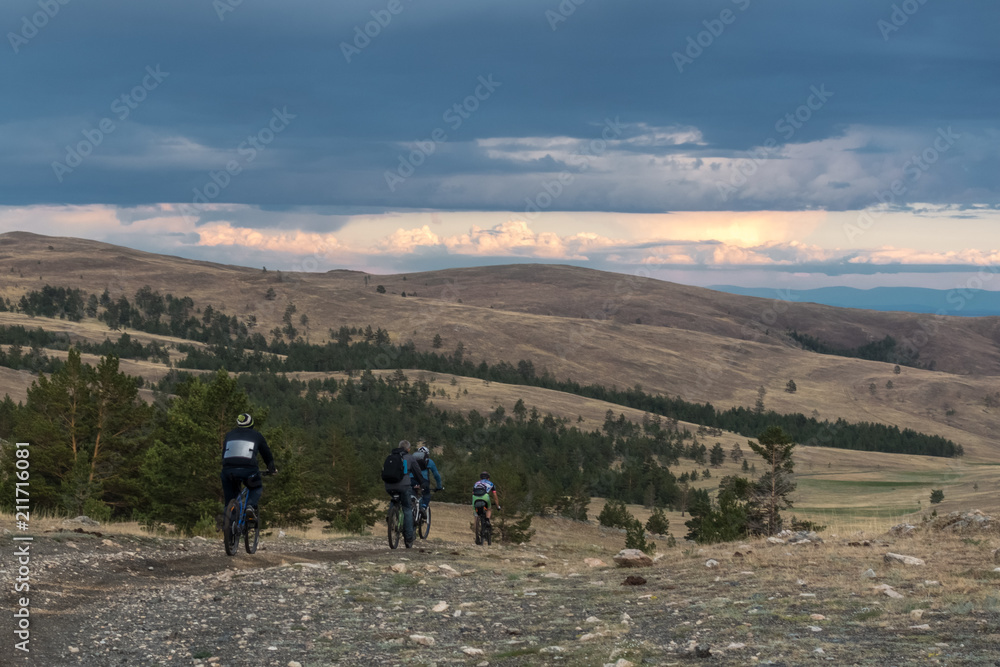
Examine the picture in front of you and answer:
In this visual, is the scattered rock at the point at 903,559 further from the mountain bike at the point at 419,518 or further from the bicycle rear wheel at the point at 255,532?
the bicycle rear wheel at the point at 255,532

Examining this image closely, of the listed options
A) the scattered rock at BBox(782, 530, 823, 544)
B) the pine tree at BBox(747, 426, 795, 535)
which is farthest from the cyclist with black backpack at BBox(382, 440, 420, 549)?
the pine tree at BBox(747, 426, 795, 535)

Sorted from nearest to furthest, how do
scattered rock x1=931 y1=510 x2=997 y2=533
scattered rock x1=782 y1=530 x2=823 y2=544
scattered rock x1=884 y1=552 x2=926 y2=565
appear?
scattered rock x1=884 y1=552 x2=926 y2=565 → scattered rock x1=931 y1=510 x2=997 y2=533 → scattered rock x1=782 y1=530 x2=823 y2=544

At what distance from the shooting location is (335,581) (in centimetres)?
1513

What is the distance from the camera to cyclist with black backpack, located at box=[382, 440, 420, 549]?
64.3 feet

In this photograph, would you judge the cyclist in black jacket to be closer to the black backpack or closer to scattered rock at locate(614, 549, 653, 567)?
the black backpack

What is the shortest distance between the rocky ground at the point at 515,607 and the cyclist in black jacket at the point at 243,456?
1.66 m

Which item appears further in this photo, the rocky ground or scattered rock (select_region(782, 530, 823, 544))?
scattered rock (select_region(782, 530, 823, 544))

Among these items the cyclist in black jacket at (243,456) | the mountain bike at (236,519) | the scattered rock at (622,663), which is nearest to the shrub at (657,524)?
the mountain bike at (236,519)

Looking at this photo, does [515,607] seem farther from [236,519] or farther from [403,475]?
[403,475]

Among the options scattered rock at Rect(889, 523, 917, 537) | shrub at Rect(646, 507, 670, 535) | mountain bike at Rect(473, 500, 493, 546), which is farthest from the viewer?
shrub at Rect(646, 507, 670, 535)

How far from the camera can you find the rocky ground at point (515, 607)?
9.98 metres

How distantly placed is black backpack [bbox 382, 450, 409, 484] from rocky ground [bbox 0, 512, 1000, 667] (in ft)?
6.22

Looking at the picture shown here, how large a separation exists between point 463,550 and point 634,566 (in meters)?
4.93

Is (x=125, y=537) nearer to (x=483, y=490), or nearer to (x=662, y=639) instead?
(x=483, y=490)
